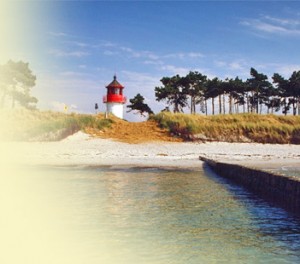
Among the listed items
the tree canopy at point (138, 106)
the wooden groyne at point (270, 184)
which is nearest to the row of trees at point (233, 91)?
the tree canopy at point (138, 106)

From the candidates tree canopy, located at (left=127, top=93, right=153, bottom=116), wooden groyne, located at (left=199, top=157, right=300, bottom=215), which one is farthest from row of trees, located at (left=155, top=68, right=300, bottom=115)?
wooden groyne, located at (left=199, top=157, right=300, bottom=215)

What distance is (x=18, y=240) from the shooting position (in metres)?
8.23

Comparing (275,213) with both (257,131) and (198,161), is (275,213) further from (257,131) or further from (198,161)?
(257,131)

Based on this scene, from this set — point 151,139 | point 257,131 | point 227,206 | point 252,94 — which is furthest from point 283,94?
point 227,206

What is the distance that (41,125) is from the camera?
113 feet

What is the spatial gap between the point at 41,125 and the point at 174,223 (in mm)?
26152

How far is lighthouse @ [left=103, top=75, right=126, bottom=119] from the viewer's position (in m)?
53.3

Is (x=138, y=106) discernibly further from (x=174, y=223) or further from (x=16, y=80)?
(x=174, y=223)

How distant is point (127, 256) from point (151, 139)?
29.3 meters

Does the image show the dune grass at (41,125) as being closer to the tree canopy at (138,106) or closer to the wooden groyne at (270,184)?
the wooden groyne at (270,184)

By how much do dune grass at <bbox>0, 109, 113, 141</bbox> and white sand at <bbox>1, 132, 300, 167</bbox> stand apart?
3.01 ft

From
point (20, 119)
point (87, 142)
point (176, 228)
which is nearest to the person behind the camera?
point (176, 228)

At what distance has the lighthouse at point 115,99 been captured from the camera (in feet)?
175

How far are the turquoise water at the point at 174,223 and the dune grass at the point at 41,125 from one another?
16.5 m
